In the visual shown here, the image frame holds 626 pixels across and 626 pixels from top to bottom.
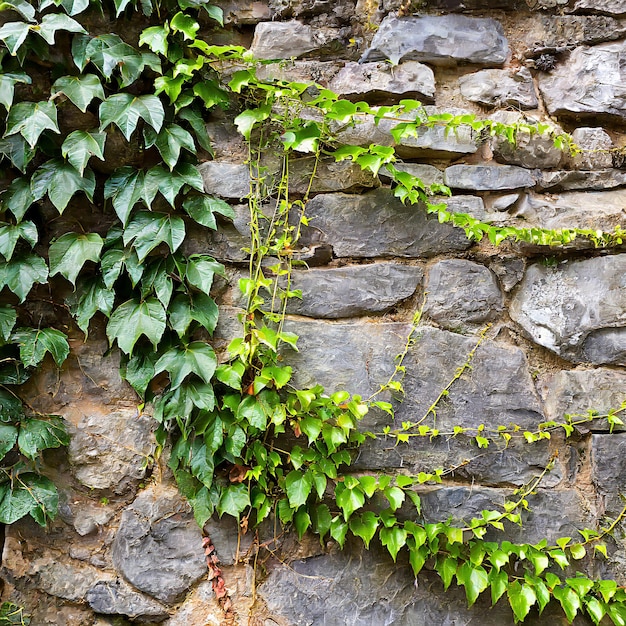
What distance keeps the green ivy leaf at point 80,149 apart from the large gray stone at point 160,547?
0.79m

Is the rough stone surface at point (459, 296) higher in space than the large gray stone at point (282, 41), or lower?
lower

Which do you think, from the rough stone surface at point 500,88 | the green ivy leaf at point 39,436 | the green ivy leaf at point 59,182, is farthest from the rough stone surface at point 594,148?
the green ivy leaf at point 39,436

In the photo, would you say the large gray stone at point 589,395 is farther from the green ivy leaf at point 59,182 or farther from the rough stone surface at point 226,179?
the green ivy leaf at point 59,182

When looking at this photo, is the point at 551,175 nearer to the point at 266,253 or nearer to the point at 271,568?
the point at 266,253

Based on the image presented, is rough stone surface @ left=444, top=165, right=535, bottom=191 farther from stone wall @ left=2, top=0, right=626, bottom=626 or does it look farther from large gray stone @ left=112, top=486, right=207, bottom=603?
large gray stone @ left=112, top=486, right=207, bottom=603

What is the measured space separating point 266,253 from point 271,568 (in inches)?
29.3

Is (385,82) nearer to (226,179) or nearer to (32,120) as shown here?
(226,179)

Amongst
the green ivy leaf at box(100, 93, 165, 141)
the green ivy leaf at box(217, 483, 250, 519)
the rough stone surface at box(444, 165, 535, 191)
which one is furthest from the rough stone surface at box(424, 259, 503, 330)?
the green ivy leaf at box(100, 93, 165, 141)

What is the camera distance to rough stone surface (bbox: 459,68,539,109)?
145cm

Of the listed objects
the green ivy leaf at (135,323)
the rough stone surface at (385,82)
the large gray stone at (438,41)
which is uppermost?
the large gray stone at (438,41)

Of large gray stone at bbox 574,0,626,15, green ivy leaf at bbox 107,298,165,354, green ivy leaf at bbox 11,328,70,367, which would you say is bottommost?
green ivy leaf at bbox 11,328,70,367

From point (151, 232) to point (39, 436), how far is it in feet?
1.75

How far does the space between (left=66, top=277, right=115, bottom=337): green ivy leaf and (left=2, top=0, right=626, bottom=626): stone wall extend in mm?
76

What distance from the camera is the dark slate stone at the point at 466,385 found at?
4.44ft
